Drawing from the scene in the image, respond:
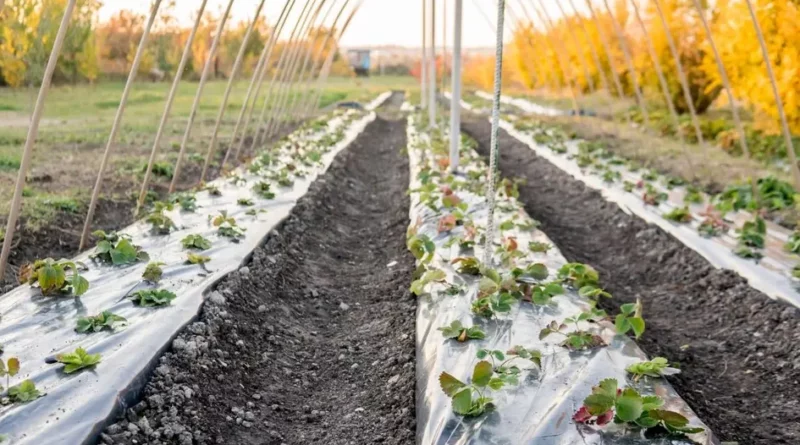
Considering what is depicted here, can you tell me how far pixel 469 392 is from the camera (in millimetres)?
3375

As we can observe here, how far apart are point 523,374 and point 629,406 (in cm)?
75

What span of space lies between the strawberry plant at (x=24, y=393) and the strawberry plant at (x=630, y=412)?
2.42 m

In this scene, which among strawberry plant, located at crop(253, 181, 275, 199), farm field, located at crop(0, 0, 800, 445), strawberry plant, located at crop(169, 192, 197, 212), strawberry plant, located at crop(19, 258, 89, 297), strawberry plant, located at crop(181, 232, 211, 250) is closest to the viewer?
farm field, located at crop(0, 0, 800, 445)

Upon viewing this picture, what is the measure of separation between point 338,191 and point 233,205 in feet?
8.72

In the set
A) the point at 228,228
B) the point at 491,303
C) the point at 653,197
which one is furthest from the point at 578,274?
the point at 653,197

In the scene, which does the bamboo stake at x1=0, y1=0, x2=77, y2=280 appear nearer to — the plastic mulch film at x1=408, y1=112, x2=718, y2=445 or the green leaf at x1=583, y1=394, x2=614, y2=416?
the plastic mulch film at x1=408, y1=112, x2=718, y2=445

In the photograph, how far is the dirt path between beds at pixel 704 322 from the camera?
436cm

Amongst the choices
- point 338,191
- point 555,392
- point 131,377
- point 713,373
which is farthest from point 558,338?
point 338,191

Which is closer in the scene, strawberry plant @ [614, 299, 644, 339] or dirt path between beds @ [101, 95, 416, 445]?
dirt path between beds @ [101, 95, 416, 445]

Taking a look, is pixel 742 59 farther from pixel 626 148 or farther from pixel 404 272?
pixel 404 272

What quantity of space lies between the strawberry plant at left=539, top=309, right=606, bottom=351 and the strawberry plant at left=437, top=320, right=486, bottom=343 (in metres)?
0.35

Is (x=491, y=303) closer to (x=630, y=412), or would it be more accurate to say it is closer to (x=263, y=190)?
(x=630, y=412)

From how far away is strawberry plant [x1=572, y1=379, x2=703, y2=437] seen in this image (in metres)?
3.12

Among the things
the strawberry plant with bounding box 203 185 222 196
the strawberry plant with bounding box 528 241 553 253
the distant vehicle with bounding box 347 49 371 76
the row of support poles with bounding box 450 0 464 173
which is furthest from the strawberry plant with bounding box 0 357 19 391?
the distant vehicle with bounding box 347 49 371 76
